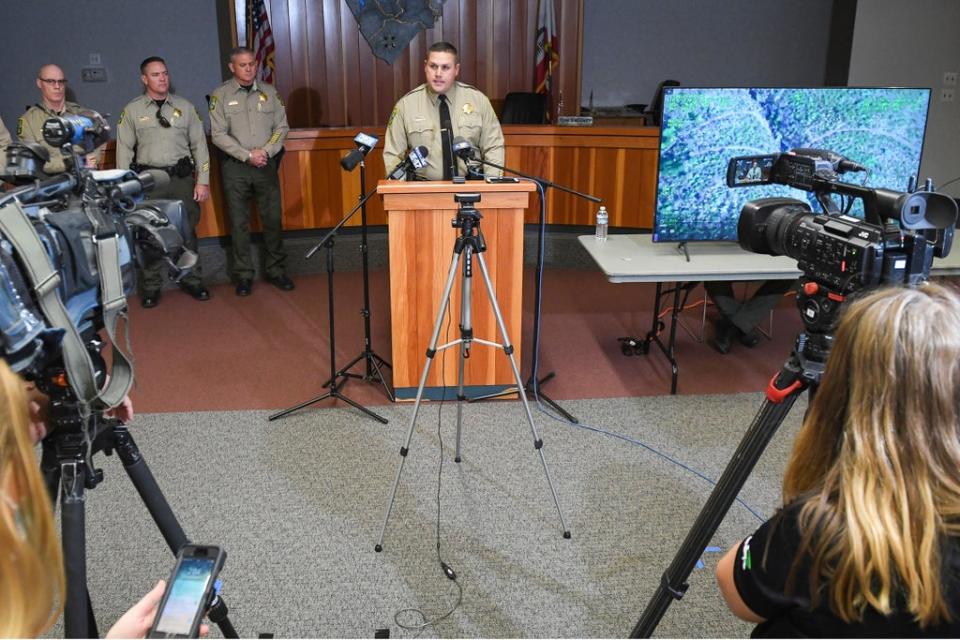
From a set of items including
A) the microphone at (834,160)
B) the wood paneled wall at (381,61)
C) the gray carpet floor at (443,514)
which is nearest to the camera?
the microphone at (834,160)

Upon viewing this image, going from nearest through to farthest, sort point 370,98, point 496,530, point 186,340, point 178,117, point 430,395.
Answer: point 496,530
point 430,395
point 186,340
point 178,117
point 370,98

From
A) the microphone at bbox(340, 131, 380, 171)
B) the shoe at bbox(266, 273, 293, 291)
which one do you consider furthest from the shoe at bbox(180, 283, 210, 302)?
the microphone at bbox(340, 131, 380, 171)

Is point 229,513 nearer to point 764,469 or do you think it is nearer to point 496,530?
point 496,530

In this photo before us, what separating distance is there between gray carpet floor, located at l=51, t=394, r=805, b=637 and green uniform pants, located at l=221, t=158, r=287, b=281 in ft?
6.85

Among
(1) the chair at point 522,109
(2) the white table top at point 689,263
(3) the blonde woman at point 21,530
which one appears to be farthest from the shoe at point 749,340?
(3) the blonde woman at point 21,530

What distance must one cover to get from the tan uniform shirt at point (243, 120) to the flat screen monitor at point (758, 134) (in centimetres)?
276

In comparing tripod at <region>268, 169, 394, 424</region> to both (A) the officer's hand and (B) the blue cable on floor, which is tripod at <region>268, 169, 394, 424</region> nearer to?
(B) the blue cable on floor

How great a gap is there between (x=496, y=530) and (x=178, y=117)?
3.61 meters

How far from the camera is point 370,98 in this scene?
22.6 feet

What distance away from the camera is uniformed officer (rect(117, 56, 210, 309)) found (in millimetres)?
4875

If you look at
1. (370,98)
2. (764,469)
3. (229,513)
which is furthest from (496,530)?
(370,98)

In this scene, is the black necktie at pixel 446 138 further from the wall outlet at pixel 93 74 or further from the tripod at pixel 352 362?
the wall outlet at pixel 93 74

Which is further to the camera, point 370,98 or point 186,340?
point 370,98

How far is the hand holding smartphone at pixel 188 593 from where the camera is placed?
1120mm
